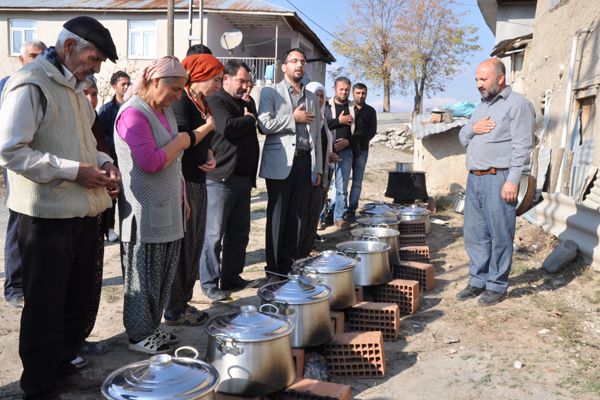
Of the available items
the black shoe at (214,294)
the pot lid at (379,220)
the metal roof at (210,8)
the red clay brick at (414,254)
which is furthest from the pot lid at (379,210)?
the metal roof at (210,8)

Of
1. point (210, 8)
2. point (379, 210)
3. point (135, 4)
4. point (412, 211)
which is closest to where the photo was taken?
point (379, 210)

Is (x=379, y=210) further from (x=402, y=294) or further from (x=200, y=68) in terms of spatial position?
(x=200, y=68)

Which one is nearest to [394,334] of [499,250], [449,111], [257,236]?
[499,250]

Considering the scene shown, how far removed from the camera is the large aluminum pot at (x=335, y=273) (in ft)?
12.3

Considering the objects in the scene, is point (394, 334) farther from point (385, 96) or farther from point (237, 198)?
point (385, 96)

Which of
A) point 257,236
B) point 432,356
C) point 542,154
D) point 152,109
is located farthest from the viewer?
point 542,154

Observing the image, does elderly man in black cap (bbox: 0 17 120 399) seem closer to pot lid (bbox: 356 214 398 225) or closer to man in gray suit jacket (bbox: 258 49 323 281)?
man in gray suit jacket (bbox: 258 49 323 281)

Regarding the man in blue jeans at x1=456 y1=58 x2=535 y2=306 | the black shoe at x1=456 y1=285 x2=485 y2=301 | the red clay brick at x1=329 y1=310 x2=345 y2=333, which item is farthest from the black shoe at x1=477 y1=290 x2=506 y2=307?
the red clay brick at x1=329 y1=310 x2=345 y2=333

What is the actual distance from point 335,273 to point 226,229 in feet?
4.51

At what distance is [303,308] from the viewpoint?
10.2 ft

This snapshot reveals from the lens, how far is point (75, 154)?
2.68 meters

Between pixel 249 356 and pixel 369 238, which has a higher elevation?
pixel 369 238

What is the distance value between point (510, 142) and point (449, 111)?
5716 millimetres

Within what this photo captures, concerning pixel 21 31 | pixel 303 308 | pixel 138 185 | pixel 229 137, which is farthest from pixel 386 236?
pixel 21 31
